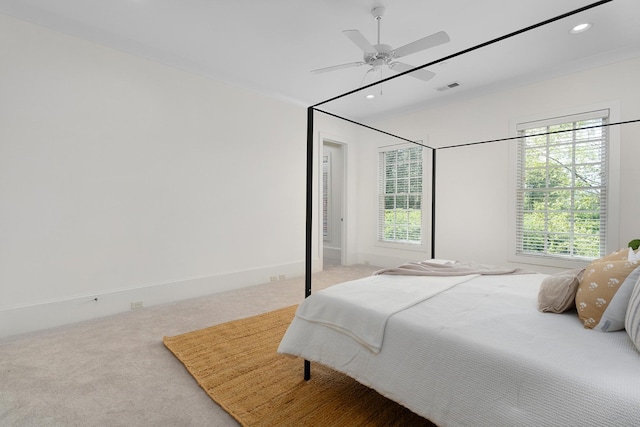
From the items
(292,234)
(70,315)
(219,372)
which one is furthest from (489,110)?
(70,315)

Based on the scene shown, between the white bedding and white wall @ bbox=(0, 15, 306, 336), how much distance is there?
95.6 inches

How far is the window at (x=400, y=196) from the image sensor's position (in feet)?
16.9

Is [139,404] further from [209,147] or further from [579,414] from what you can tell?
[209,147]

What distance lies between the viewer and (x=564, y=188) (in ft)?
12.1

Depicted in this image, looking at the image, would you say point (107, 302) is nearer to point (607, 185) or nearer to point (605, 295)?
point (605, 295)

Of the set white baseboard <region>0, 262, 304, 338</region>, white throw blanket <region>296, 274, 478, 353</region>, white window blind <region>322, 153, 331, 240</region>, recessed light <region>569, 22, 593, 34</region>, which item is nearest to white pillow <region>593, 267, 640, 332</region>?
white throw blanket <region>296, 274, 478, 353</region>

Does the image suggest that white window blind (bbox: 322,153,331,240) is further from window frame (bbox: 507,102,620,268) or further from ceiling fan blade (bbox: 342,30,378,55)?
ceiling fan blade (bbox: 342,30,378,55)

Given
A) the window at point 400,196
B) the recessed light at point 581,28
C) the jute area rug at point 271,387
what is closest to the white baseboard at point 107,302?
the jute area rug at point 271,387

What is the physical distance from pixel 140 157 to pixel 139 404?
2.47 metres

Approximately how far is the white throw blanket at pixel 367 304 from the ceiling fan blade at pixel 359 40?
183 centimetres

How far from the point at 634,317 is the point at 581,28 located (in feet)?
9.44

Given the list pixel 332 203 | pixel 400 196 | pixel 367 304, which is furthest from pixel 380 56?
pixel 332 203

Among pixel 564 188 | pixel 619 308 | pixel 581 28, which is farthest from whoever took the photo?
pixel 564 188

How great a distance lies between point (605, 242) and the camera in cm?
338
